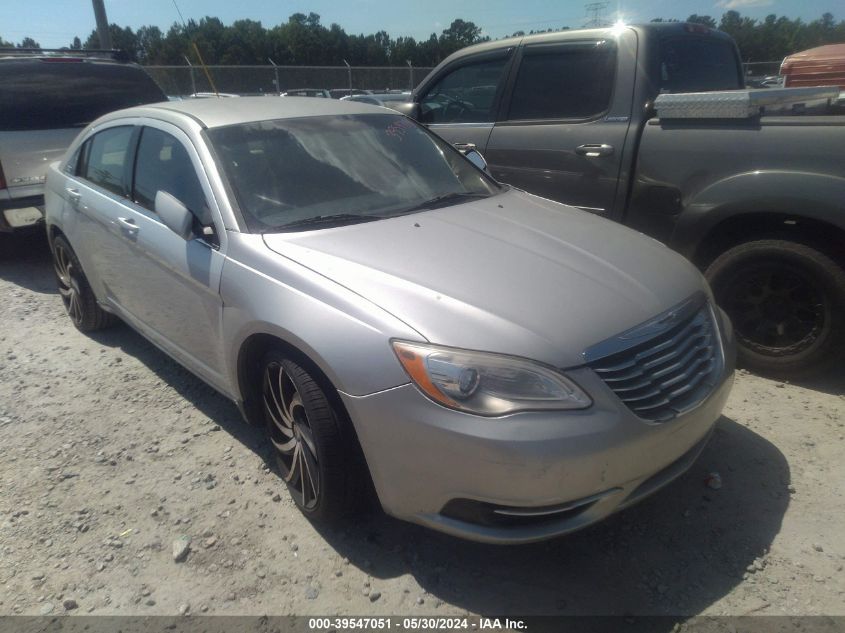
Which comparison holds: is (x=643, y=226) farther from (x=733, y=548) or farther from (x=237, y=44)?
(x=237, y=44)

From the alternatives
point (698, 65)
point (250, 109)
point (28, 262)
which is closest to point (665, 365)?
point (250, 109)

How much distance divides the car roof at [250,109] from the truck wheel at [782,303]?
2315 millimetres

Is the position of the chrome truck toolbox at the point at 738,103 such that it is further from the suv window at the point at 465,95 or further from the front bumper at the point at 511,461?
the front bumper at the point at 511,461

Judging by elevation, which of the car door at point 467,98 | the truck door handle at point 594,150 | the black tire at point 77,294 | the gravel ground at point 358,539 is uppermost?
the car door at point 467,98

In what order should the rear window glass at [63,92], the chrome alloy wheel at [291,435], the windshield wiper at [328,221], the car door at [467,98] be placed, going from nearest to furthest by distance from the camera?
the chrome alloy wheel at [291,435] < the windshield wiper at [328,221] < the car door at [467,98] < the rear window glass at [63,92]

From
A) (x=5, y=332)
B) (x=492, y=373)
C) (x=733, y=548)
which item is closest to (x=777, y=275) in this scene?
(x=733, y=548)

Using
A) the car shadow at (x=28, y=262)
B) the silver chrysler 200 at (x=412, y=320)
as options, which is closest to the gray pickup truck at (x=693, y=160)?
the silver chrysler 200 at (x=412, y=320)

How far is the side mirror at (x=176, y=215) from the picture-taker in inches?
111

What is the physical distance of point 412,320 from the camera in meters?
2.16

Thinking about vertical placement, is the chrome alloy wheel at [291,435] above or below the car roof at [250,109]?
below

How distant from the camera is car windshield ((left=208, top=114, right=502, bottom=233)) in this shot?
9.56 ft

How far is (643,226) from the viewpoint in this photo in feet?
13.3

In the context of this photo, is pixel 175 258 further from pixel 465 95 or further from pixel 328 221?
pixel 465 95

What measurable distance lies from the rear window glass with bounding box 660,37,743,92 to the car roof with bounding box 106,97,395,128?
6.45 feet
